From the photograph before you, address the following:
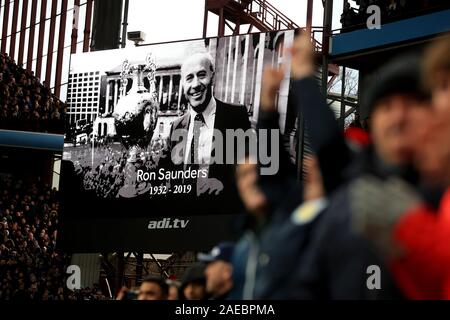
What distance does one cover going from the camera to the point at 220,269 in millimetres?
3432

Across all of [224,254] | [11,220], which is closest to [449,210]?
[224,254]

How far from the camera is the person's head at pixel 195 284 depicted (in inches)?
168

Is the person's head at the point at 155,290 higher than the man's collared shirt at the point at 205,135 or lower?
lower

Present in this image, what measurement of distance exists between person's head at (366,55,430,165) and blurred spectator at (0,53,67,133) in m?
11.5

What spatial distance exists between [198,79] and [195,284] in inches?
245

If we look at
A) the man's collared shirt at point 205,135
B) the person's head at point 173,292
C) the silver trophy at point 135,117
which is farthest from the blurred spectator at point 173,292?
the silver trophy at point 135,117

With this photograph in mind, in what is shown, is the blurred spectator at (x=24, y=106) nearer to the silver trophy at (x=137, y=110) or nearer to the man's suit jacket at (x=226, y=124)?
the silver trophy at (x=137, y=110)

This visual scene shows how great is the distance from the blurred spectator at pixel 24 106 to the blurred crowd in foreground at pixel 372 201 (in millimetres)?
11128

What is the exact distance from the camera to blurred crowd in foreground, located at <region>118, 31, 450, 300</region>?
6.56 ft

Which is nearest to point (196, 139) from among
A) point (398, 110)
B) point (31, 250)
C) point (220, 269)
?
point (31, 250)

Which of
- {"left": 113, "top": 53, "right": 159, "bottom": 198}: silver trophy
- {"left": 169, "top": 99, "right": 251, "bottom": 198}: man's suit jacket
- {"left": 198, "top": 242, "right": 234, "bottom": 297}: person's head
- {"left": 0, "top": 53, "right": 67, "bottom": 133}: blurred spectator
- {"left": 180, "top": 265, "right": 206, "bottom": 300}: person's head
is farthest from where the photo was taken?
{"left": 0, "top": 53, "right": 67, "bottom": 133}: blurred spectator

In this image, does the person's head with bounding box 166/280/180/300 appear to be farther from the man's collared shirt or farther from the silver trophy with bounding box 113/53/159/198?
the silver trophy with bounding box 113/53/159/198

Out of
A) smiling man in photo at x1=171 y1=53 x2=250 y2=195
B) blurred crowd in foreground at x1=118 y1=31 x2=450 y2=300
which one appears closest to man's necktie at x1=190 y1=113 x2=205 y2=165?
smiling man in photo at x1=171 y1=53 x2=250 y2=195

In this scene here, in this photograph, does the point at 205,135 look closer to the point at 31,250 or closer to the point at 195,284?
the point at 31,250
